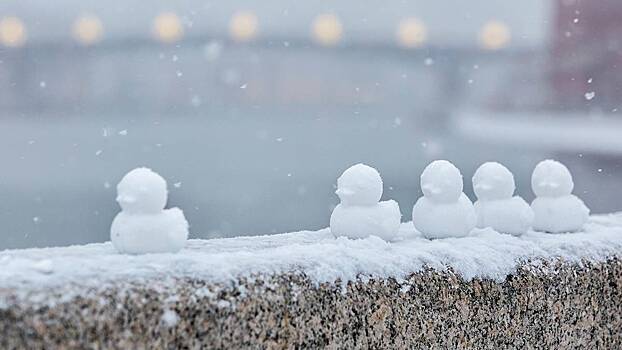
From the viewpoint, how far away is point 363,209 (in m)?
2.64

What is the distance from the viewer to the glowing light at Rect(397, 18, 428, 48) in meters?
43.6

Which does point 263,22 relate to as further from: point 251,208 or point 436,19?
point 251,208

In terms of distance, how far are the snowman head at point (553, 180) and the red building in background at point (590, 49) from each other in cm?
2083

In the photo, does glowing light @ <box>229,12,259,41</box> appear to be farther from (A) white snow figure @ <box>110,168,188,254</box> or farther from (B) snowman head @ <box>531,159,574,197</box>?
(A) white snow figure @ <box>110,168,188,254</box>

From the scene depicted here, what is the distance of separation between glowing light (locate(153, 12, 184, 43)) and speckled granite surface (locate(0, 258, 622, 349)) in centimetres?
4815

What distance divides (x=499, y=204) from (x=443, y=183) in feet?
1.06

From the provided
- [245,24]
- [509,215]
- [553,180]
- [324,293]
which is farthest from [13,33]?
[324,293]

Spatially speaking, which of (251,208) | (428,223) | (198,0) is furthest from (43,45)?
(428,223)

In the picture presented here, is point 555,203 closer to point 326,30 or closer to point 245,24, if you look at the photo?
point 326,30

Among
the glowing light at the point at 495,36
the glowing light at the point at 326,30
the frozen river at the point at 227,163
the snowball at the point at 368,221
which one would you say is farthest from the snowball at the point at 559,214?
the glowing light at the point at 495,36

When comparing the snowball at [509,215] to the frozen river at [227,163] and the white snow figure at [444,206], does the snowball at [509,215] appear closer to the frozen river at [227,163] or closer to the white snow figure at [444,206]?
the white snow figure at [444,206]

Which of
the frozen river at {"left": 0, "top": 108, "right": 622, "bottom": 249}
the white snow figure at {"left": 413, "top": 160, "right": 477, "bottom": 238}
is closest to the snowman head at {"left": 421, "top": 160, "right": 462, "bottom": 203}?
the white snow figure at {"left": 413, "top": 160, "right": 477, "bottom": 238}

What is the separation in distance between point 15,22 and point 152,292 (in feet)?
174

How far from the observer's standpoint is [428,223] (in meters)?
2.77
